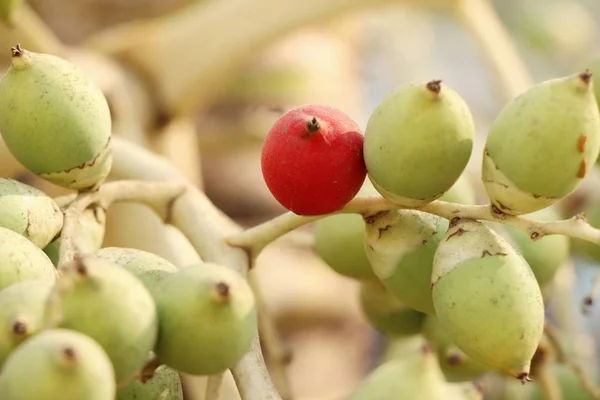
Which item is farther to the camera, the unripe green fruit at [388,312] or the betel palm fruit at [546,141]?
the unripe green fruit at [388,312]

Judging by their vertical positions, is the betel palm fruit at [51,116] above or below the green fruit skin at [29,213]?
above

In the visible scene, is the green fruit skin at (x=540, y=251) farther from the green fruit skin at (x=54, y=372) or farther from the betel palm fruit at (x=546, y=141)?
the green fruit skin at (x=54, y=372)

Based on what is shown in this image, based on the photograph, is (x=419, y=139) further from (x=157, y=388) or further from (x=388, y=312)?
(x=388, y=312)

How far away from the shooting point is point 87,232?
0.81 m

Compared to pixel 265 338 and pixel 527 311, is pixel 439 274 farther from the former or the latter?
pixel 265 338

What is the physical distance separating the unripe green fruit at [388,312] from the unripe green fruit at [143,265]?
1.19ft

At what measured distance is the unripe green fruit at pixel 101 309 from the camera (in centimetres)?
58

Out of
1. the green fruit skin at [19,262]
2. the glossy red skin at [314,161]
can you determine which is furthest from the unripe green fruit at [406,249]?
the green fruit skin at [19,262]

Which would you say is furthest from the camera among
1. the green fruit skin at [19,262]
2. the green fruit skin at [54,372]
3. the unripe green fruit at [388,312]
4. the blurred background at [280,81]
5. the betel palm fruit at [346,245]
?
the blurred background at [280,81]

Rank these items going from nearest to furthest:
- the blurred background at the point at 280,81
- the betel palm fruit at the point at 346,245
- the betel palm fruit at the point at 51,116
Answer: the betel palm fruit at the point at 51,116, the betel palm fruit at the point at 346,245, the blurred background at the point at 280,81

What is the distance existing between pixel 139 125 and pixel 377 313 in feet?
1.98

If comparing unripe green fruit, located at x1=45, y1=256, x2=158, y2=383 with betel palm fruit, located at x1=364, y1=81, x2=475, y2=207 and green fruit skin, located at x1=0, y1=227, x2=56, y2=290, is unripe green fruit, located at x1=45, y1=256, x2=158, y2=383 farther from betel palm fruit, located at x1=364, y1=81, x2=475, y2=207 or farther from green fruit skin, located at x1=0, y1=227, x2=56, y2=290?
betel palm fruit, located at x1=364, y1=81, x2=475, y2=207

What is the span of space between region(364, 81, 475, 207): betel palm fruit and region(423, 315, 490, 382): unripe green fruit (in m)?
0.27

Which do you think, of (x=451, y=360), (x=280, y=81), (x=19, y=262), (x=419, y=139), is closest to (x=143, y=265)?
(x=19, y=262)
